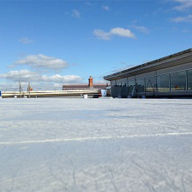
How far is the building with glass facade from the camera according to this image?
47.4 feet

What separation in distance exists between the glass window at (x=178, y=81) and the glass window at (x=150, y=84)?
2360 millimetres

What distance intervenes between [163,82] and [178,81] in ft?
5.85

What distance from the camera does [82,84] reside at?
73.9 m

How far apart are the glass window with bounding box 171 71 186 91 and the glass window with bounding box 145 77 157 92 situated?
2360mm

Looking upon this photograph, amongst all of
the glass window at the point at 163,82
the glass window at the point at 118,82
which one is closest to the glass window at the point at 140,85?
the glass window at the point at 163,82

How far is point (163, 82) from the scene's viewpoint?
17.0m

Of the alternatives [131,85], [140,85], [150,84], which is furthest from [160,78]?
[131,85]

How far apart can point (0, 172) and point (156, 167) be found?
0.87 metres

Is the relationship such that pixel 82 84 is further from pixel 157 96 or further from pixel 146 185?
pixel 146 185

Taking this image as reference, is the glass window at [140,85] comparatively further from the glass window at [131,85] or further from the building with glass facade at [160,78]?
the glass window at [131,85]

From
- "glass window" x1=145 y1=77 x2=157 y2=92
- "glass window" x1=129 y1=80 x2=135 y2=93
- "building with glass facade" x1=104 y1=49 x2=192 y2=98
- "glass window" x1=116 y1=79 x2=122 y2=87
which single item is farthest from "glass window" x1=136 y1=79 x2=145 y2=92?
"glass window" x1=116 y1=79 x2=122 y2=87

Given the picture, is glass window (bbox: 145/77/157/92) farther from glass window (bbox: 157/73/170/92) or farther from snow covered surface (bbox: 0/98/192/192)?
snow covered surface (bbox: 0/98/192/192)

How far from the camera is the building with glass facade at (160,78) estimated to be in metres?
14.5

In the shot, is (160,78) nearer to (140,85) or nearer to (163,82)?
(163,82)
